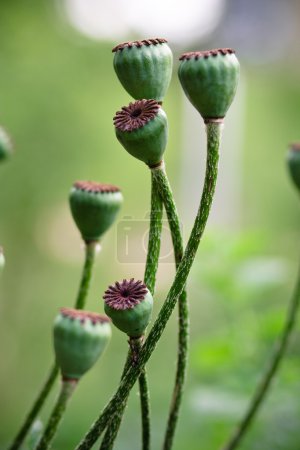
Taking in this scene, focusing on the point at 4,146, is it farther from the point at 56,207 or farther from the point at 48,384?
the point at 56,207

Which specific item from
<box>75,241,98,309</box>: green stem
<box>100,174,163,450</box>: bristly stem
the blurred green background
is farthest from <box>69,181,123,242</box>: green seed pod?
the blurred green background

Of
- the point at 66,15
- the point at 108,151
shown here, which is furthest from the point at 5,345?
the point at 66,15

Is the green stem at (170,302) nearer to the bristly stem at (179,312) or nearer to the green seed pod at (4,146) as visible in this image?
the bristly stem at (179,312)

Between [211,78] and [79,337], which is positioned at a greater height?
[211,78]

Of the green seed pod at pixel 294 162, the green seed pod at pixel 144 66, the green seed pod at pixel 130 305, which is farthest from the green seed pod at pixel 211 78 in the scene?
the green seed pod at pixel 294 162

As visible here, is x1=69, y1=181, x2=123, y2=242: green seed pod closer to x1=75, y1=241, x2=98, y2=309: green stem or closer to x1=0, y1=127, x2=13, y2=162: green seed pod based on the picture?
x1=75, y1=241, x2=98, y2=309: green stem

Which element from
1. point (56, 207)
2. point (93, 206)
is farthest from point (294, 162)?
point (56, 207)
